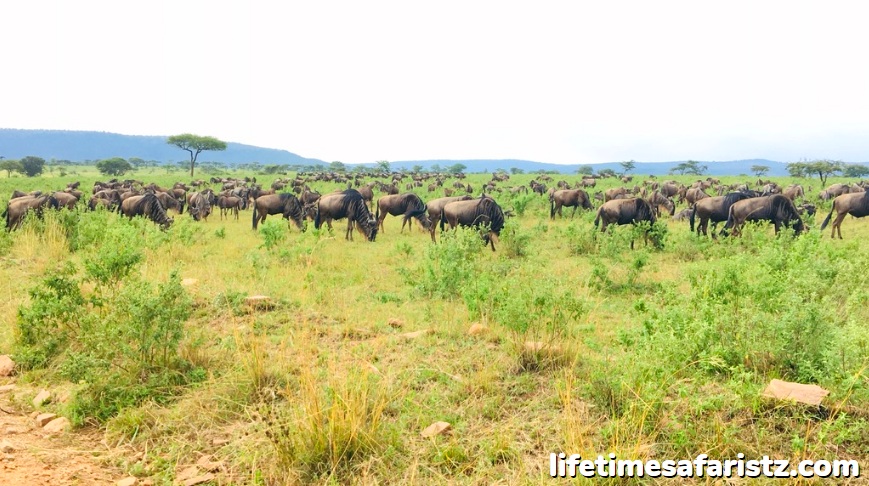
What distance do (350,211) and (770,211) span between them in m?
14.0

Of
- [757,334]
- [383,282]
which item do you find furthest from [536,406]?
[383,282]

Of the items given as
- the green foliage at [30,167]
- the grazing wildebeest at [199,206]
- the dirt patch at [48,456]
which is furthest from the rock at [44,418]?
the green foliage at [30,167]

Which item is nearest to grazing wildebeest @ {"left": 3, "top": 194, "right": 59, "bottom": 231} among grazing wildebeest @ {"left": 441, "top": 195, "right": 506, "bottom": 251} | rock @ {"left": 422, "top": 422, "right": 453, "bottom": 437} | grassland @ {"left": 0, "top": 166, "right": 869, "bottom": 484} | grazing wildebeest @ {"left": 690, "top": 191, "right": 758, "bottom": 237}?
grassland @ {"left": 0, "top": 166, "right": 869, "bottom": 484}

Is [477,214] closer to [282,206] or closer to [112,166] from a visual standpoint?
[282,206]

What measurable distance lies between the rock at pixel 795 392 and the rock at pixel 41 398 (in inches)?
245

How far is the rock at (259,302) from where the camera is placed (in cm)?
698

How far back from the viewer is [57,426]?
13.3 ft

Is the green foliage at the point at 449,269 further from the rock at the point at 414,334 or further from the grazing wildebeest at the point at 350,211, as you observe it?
the grazing wildebeest at the point at 350,211

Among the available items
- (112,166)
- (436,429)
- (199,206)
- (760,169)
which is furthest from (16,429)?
(760,169)

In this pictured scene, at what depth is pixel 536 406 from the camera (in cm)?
427

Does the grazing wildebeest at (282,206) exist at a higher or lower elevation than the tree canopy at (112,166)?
lower

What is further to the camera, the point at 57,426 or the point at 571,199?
the point at 571,199

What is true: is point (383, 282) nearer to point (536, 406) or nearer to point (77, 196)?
point (536, 406)


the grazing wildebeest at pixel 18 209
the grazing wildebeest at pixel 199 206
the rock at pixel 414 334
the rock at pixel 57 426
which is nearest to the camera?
the rock at pixel 57 426
